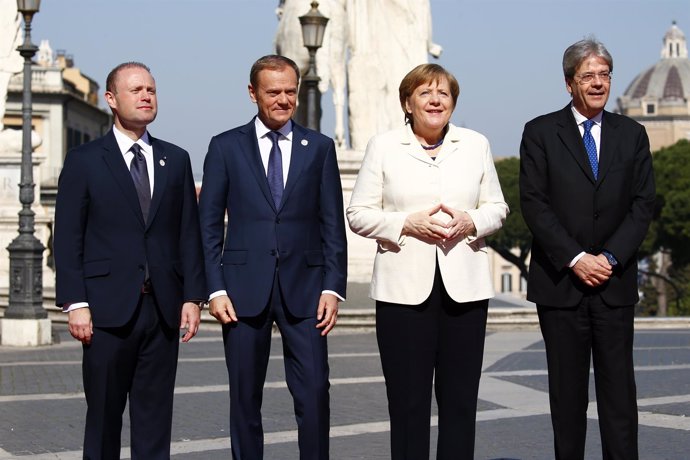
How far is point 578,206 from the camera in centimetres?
679

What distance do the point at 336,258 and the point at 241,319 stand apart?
1.69 ft

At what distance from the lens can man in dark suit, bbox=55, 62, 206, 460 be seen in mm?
6449

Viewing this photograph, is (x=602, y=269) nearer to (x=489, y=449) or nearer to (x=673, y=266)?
→ (x=489, y=449)

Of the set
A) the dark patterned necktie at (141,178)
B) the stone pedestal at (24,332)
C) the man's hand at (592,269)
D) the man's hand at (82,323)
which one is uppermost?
the dark patterned necktie at (141,178)

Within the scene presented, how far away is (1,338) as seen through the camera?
61.4 ft

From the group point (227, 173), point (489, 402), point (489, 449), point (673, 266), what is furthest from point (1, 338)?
point (673, 266)

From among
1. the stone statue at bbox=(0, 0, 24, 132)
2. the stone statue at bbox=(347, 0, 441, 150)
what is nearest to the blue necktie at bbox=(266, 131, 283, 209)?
the stone statue at bbox=(0, 0, 24, 132)

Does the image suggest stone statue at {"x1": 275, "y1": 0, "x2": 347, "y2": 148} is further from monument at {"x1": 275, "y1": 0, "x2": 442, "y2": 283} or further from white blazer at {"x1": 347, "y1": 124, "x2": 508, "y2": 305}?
white blazer at {"x1": 347, "y1": 124, "x2": 508, "y2": 305}

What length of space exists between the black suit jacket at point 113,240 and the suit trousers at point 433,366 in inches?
35.9

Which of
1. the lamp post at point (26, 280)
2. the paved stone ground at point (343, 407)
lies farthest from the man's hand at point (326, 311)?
the lamp post at point (26, 280)

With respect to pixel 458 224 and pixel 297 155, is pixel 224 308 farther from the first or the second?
pixel 458 224

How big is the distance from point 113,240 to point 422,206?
1.37 m

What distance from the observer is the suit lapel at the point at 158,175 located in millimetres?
6527

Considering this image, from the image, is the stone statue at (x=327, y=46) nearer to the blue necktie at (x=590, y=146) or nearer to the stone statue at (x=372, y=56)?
the stone statue at (x=372, y=56)
